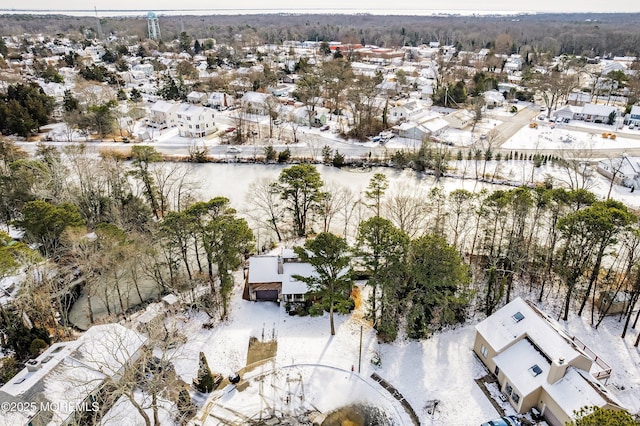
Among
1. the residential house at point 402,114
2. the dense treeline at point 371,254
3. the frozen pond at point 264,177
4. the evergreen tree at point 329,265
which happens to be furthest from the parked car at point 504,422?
the residential house at point 402,114

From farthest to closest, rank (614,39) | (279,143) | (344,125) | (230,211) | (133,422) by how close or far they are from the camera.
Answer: (614,39), (344,125), (279,143), (230,211), (133,422)

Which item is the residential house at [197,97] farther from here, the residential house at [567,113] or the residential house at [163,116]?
the residential house at [567,113]

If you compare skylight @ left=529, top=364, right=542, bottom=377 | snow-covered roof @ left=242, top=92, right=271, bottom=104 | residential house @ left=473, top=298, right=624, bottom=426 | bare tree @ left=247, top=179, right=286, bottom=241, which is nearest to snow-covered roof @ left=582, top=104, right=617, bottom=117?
snow-covered roof @ left=242, top=92, right=271, bottom=104

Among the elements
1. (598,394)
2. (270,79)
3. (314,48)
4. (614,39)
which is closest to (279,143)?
(270,79)

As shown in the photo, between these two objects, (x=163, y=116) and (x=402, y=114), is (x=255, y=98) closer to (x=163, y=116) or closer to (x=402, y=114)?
(x=163, y=116)

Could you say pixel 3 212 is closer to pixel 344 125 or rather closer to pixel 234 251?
pixel 234 251

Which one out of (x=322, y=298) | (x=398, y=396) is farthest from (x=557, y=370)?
(x=322, y=298)
